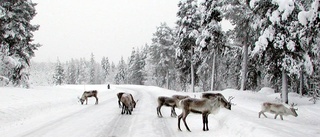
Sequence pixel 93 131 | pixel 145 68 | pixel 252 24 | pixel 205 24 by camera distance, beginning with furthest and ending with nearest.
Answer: pixel 145 68 < pixel 205 24 < pixel 252 24 < pixel 93 131

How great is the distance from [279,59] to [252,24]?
4.25m

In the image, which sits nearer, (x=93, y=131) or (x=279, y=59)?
(x=93, y=131)

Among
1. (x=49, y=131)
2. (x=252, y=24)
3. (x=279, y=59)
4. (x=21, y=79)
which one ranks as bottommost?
(x=49, y=131)

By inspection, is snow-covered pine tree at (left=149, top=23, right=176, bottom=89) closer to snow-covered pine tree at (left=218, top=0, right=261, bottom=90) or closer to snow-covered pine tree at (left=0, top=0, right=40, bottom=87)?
snow-covered pine tree at (left=218, top=0, right=261, bottom=90)

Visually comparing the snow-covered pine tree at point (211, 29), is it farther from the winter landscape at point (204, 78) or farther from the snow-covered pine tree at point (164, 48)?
the snow-covered pine tree at point (164, 48)

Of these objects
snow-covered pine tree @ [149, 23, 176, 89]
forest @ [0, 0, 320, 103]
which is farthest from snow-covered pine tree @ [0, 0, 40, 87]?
snow-covered pine tree @ [149, 23, 176, 89]

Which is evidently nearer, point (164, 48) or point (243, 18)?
point (243, 18)

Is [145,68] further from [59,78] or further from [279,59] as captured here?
[279,59]

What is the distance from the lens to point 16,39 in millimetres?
26188

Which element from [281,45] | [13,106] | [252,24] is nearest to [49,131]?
[13,106]

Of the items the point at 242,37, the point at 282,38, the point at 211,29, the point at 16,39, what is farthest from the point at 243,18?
the point at 16,39

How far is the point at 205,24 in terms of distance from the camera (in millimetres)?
32000

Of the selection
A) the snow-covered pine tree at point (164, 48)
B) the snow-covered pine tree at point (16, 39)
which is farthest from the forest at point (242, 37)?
the snow-covered pine tree at point (164, 48)

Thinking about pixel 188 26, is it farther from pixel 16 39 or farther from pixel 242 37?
pixel 16 39
